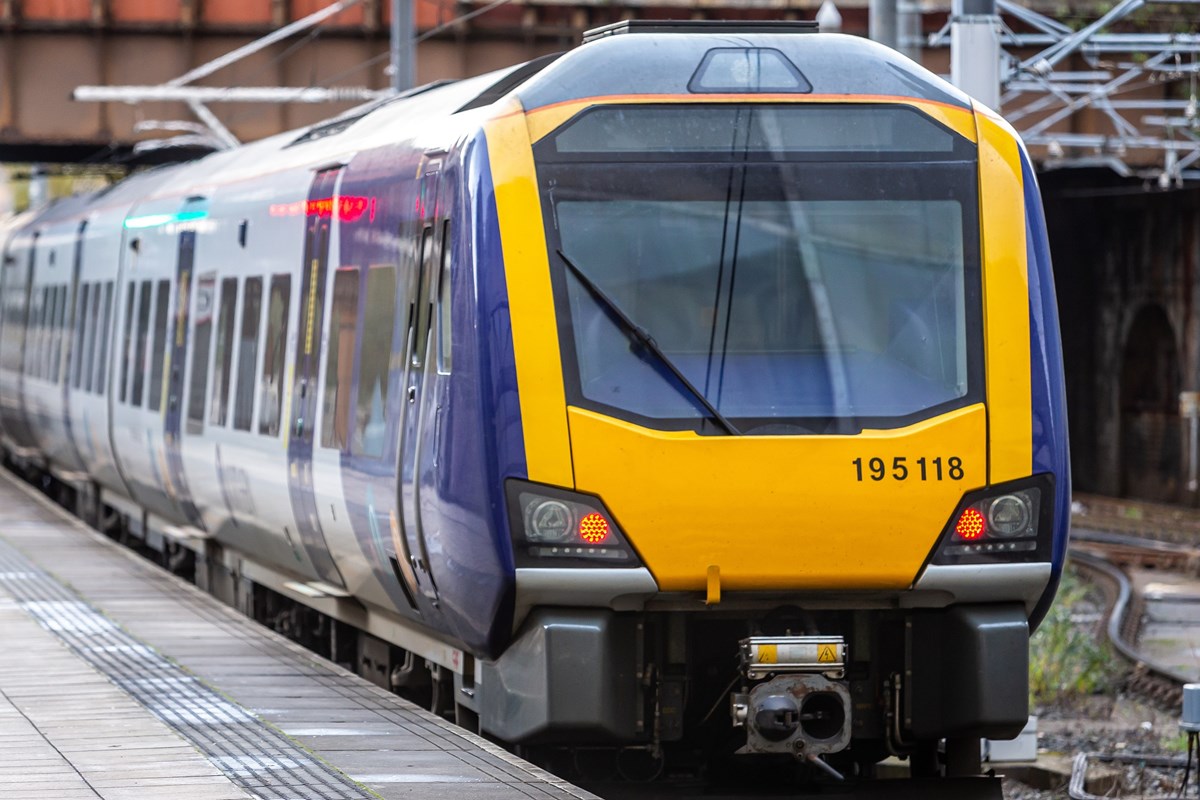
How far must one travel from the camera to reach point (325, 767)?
788 cm

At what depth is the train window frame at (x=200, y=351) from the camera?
13.5m

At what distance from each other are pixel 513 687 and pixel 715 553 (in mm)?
946

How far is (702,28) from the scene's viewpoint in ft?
28.3

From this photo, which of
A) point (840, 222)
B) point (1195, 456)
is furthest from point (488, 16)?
point (840, 222)

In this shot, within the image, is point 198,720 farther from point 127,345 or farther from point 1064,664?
point 1064,664

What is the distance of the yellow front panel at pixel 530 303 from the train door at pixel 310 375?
8.36 ft

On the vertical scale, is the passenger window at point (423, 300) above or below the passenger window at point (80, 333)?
above

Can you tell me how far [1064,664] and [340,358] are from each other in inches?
315

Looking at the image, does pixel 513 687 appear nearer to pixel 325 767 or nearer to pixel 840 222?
pixel 325 767

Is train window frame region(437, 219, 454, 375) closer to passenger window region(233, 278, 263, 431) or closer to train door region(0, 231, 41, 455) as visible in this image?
passenger window region(233, 278, 263, 431)

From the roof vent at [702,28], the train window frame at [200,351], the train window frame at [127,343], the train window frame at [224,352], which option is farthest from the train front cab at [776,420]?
the train window frame at [127,343]

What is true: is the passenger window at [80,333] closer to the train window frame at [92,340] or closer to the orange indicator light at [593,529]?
the train window frame at [92,340]

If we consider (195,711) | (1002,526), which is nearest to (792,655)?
(1002,526)

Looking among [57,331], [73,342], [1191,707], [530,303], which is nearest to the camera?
[530,303]
